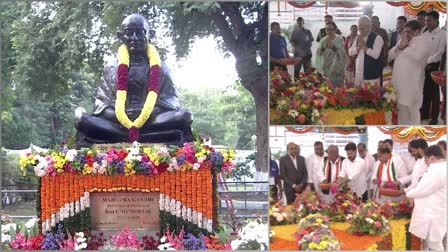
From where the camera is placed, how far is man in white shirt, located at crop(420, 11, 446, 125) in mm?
8023

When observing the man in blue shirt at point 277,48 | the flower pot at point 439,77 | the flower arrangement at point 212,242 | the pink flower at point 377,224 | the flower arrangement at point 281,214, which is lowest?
the flower arrangement at point 212,242

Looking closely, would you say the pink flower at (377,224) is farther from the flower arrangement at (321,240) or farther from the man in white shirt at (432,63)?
the man in white shirt at (432,63)

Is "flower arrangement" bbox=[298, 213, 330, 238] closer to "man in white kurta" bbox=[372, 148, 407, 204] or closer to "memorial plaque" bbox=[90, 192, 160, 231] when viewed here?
"man in white kurta" bbox=[372, 148, 407, 204]

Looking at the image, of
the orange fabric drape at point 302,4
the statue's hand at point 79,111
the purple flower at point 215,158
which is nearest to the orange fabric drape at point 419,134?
the orange fabric drape at point 302,4

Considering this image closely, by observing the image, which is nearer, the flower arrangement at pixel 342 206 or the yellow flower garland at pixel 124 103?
the flower arrangement at pixel 342 206

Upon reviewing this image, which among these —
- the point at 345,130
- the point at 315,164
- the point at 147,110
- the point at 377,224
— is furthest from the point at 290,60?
the point at 377,224

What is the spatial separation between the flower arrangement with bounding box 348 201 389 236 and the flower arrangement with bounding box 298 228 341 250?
0.23m

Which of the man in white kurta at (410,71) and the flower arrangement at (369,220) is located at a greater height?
the man in white kurta at (410,71)

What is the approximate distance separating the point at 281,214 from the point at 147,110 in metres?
1.70

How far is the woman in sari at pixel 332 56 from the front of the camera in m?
8.06

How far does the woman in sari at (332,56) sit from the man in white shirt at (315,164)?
2.13 ft

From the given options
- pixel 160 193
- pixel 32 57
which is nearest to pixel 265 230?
pixel 160 193

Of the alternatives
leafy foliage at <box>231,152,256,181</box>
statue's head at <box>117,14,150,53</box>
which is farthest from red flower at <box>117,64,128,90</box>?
leafy foliage at <box>231,152,256,181</box>

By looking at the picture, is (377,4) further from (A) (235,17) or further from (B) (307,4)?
(A) (235,17)
